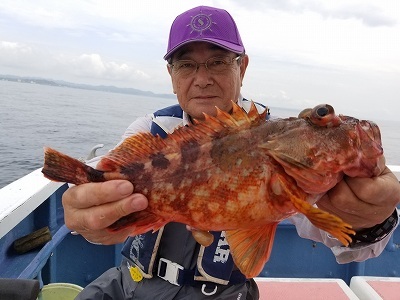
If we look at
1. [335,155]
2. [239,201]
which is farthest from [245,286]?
[335,155]

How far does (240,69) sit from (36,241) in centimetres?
293

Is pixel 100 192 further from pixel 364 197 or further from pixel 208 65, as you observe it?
pixel 208 65

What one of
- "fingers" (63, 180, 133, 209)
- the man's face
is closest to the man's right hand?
"fingers" (63, 180, 133, 209)

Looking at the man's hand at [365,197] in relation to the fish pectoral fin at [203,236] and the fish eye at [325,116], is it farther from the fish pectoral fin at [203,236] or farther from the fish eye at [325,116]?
the fish pectoral fin at [203,236]

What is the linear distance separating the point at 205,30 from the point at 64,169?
6.19ft

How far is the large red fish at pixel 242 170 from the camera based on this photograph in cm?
200

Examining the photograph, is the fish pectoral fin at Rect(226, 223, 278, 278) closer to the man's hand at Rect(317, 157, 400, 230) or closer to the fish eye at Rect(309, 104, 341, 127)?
the man's hand at Rect(317, 157, 400, 230)

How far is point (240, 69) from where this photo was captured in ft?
12.4

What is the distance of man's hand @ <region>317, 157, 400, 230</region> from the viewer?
2.03 m

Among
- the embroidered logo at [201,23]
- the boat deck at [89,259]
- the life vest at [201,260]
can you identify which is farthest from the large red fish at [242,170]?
the boat deck at [89,259]

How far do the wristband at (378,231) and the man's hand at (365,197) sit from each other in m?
0.26

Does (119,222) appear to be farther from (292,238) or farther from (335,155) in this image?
(292,238)

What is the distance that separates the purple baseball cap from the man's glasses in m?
0.11

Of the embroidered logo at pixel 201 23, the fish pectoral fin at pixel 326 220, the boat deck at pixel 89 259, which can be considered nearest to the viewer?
the fish pectoral fin at pixel 326 220
